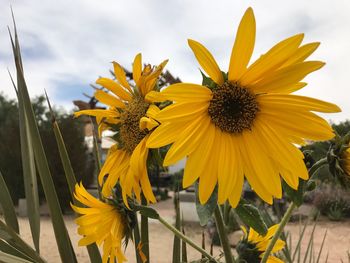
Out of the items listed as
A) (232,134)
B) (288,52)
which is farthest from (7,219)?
(288,52)

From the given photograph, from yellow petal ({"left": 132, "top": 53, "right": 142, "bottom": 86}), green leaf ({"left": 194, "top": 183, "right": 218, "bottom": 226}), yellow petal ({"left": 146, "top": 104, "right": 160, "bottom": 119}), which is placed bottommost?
green leaf ({"left": 194, "top": 183, "right": 218, "bottom": 226})

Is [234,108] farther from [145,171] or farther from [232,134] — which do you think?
[145,171]

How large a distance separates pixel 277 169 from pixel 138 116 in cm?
22

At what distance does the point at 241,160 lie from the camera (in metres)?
0.53

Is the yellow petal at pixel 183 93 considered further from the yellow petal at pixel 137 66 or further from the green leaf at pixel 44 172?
the green leaf at pixel 44 172

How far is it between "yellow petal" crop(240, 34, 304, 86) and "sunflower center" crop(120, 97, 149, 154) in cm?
16

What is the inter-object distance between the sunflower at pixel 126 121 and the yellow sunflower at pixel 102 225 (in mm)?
60

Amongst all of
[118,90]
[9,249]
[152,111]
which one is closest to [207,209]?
[152,111]

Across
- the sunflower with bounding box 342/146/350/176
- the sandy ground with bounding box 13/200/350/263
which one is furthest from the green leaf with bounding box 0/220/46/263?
the sandy ground with bounding box 13/200/350/263

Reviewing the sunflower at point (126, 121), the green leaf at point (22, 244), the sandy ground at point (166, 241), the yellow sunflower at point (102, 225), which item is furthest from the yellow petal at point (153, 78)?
the sandy ground at point (166, 241)

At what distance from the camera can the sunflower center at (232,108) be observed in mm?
544

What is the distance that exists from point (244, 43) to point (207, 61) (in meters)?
0.05

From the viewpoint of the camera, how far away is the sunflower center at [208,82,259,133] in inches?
21.4

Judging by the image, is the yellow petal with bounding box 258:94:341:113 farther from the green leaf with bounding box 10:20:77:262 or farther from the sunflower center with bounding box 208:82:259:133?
the green leaf with bounding box 10:20:77:262
